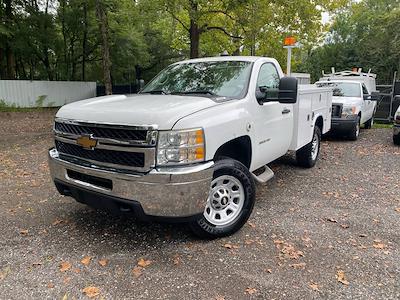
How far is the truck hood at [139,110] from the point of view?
10.6 feet

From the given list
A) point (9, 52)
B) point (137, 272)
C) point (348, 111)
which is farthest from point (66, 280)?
point (9, 52)

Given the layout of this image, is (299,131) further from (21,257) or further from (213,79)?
(21,257)

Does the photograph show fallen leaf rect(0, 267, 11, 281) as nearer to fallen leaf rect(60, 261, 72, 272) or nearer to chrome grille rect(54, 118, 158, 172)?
fallen leaf rect(60, 261, 72, 272)

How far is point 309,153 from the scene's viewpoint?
6922mm

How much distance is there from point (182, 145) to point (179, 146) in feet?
0.10

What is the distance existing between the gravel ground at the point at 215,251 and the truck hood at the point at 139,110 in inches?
52.9

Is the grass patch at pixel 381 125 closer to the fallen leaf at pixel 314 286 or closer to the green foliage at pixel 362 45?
the fallen leaf at pixel 314 286

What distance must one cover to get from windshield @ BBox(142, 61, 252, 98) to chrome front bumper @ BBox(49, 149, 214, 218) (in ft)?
4.13

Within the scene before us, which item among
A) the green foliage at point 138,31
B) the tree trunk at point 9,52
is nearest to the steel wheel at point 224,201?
the green foliage at point 138,31

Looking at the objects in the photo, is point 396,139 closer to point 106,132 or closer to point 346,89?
point 346,89

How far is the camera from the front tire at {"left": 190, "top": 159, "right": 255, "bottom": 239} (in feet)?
12.2

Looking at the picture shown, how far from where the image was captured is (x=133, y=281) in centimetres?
311

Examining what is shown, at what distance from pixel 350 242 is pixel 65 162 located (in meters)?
3.22

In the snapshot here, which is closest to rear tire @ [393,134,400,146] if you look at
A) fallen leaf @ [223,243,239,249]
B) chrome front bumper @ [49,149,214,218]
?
fallen leaf @ [223,243,239,249]
